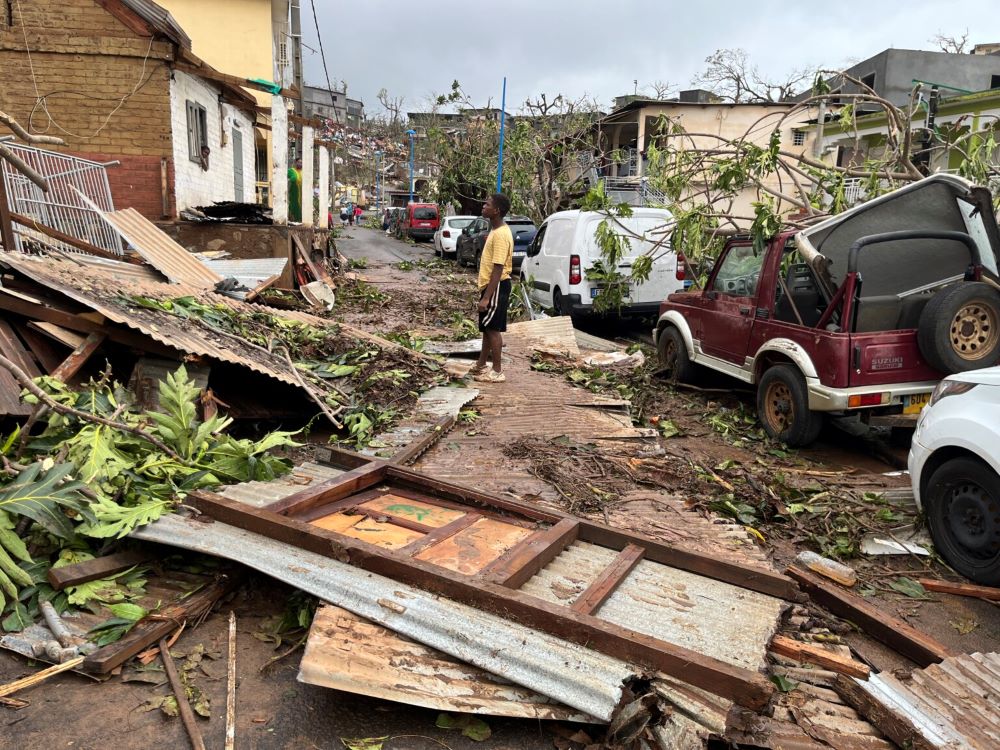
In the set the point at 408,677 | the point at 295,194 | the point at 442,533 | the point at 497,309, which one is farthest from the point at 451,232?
the point at 408,677

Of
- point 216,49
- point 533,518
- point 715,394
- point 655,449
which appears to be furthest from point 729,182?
point 216,49

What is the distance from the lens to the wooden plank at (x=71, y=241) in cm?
732

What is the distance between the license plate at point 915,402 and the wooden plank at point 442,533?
12.9 ft

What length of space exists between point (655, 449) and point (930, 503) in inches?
84.8

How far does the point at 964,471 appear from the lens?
3.95 metres

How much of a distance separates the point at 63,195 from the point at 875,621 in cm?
1062

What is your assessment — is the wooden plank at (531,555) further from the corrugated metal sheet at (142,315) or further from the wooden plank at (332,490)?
the corrugated metal sheet at (142,315)

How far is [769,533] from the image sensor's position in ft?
15.2

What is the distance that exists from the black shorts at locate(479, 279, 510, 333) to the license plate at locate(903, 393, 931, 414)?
373 centimetres

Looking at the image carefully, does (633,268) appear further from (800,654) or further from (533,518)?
(800,654)

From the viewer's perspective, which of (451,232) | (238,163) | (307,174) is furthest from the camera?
(451,232)

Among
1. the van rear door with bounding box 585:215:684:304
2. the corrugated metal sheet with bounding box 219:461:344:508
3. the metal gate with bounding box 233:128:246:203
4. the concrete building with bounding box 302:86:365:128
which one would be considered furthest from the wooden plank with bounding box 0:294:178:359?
the concrete building with bounding box 302:86:365:128

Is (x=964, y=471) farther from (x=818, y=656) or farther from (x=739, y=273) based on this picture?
(x=739, y=273)

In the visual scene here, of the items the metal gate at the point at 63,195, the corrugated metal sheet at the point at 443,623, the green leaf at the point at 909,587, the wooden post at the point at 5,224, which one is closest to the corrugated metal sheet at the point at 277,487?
the corrugated metal sheet at the point at 443,623
